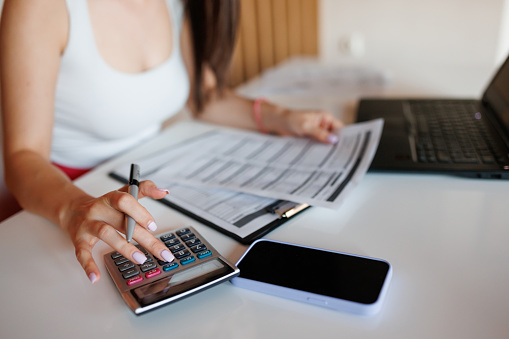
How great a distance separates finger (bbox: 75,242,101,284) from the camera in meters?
0.46

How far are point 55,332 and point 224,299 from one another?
172mm

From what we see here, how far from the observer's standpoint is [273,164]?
2.56 ft

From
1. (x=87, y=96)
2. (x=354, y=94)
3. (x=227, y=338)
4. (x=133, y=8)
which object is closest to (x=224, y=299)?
(x=227, y=338)

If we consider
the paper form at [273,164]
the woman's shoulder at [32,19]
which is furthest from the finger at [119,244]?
the woman's shoulder at [32,19]

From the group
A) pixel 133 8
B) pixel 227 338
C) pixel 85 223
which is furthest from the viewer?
pixel 133 8

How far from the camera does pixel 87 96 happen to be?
2.75 feet

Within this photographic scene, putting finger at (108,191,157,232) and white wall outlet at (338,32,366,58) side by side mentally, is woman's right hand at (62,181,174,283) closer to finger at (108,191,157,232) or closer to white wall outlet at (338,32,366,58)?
finger at (108,191,157,232)

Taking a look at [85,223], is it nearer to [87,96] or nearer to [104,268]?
[104,268]

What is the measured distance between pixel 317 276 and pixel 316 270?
0.01 m

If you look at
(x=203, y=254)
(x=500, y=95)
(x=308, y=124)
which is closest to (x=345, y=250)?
(x=203, y=254)

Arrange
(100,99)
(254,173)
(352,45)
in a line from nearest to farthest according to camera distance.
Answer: (254,173) < (100,99) < (352,45)

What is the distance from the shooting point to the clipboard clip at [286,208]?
1.97 feet

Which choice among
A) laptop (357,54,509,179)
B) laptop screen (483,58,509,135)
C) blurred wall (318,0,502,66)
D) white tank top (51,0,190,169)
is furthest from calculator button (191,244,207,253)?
blurred wall (318,0,502,66)

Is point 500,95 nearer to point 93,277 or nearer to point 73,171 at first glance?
point 93,277
